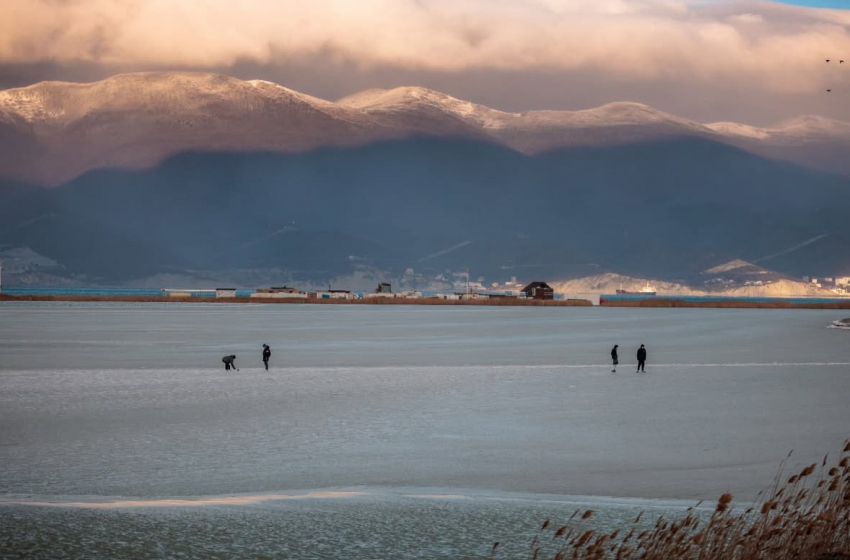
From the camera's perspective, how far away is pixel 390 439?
73.7 feet

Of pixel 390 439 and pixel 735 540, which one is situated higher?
pixel 735 540

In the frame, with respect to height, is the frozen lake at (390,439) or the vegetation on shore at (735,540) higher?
the vegetation on shore at (735,540)

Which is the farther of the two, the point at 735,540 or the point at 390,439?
the point at 390,439

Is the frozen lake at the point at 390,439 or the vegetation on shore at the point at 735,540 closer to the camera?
the vegetation on shore at the point at 735,540

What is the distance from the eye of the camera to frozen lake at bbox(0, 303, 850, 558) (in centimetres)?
1560

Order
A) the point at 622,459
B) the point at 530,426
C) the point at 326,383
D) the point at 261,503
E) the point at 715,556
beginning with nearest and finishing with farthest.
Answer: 1. the point at 715,556
2. the point at 261,503
3. the point at 622,459
4. the point at 530,426
5. the point at 326,383

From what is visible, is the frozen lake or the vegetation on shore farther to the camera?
the frozen lake

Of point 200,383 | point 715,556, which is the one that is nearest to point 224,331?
point 200,383

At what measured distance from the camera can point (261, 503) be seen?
637 inches

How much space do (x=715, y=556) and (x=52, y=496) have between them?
10.4 meters

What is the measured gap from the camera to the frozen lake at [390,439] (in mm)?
15602

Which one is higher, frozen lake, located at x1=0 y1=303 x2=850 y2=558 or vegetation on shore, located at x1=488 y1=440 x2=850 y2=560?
vegetation on shore, located at x1=488 y1=440 x2=850 y2=560

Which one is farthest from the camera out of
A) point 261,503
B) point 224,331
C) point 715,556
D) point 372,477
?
point 224,331

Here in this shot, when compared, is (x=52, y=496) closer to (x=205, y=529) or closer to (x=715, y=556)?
(x=205, y=529)
